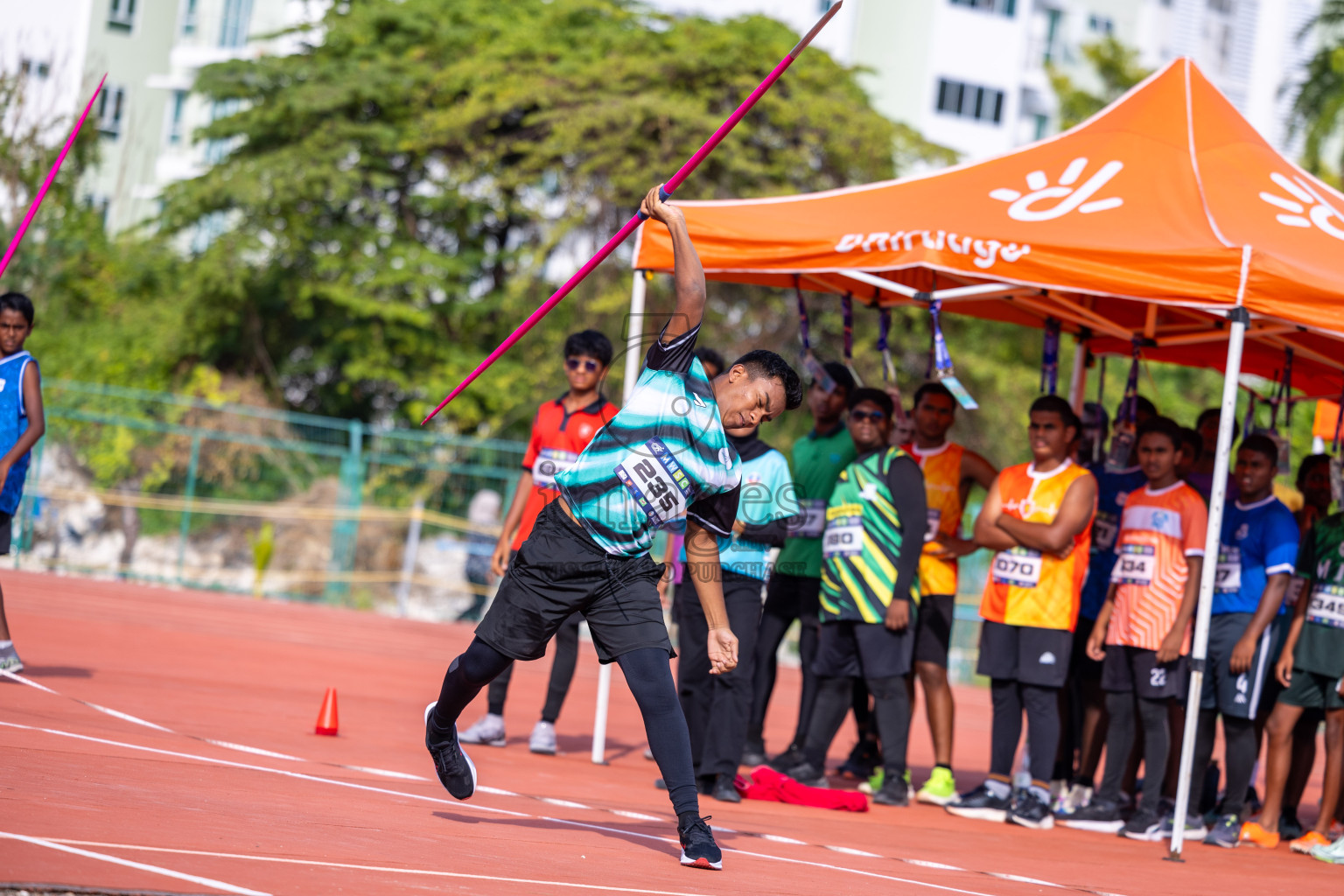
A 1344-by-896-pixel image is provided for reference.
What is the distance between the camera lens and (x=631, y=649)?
4.67 meters

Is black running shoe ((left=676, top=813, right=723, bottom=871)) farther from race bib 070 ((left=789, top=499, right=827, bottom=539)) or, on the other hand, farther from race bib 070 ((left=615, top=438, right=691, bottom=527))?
race bib 070 ((left=789, top=499, right=827, bottom=539))

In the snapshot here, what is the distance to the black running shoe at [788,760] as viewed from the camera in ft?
25.7

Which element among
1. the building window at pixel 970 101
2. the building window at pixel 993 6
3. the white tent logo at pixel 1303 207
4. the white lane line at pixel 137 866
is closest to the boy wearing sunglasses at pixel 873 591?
the white tent logo at pixel 1303 207

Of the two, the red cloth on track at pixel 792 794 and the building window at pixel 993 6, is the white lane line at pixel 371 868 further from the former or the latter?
the building window at pixel 993 6

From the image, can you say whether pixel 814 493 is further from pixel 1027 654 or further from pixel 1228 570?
pixel 1228 570

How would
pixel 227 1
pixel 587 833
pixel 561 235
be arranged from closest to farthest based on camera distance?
pixel 587 833 → pixel 561 235 → pixel 227 1

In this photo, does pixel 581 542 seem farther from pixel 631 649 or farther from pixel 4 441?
pixel 4 441

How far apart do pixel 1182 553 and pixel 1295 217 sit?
5.95 ft

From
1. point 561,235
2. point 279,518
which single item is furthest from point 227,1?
point 279,518

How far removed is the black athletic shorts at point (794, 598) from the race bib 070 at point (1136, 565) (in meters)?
1.63

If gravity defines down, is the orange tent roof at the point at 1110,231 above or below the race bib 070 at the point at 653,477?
above

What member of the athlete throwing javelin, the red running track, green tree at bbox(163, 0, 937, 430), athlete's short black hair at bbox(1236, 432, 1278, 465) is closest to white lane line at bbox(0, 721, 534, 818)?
the red running track

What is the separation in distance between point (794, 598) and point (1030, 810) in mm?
1734

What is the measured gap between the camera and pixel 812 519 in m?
7.66
